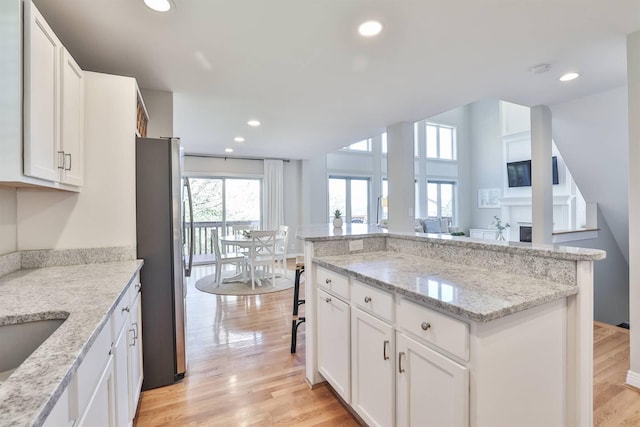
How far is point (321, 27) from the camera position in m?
1.99

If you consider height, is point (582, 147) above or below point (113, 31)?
below

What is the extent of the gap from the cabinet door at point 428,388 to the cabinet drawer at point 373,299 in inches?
5.0

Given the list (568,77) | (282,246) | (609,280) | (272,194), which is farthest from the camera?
(272,194)

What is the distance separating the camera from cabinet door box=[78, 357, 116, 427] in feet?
3.22

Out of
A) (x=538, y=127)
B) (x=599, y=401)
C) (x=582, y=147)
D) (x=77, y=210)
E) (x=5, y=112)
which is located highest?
(x=538, y=127)

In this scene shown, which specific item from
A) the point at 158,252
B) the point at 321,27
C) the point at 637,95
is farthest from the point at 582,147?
the point at 158,252

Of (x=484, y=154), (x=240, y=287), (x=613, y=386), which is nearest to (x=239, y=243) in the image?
(x=240, y=287)

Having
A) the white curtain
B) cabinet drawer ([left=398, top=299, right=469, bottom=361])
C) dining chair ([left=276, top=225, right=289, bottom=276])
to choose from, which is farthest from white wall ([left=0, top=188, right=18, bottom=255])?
the white curtain

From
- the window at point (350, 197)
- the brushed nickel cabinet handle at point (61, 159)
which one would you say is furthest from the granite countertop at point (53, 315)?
the window at point (350, 197)

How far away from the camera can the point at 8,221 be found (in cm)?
183

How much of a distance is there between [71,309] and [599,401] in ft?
10.0

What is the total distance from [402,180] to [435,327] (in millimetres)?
3065

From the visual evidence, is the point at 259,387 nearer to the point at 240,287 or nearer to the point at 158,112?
the point at 158,112

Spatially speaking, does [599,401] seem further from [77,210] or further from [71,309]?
[77,210]
